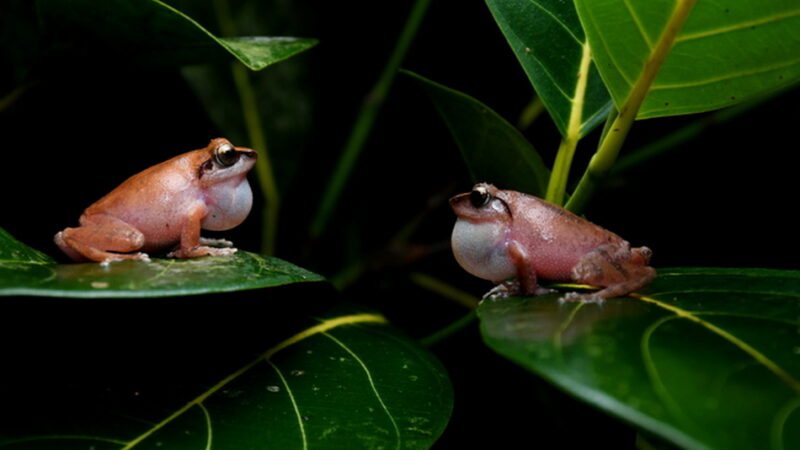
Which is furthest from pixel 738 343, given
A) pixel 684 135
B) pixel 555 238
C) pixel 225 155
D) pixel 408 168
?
pixel 408 168

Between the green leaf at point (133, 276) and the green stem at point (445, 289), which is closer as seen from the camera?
the green leaf at point (133, 276)

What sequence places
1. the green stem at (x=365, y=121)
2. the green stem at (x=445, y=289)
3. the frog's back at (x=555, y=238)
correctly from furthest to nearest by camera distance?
1. the green stem at (x=365, y=121)
2. the green stem at (x=445, y=289)
3. the frog's back at (x=555, y=238)

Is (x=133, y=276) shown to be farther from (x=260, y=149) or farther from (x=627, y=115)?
(x=260, y=149)

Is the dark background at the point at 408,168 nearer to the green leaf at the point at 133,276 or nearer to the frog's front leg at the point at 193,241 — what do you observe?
the frog's front leg at the point at 193,241

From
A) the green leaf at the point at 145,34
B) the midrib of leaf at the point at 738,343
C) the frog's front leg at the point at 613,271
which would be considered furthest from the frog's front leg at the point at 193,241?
the midrib of leaf at the point at 738,343

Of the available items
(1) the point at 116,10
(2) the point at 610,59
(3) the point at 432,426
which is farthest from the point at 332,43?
(3) the point at 432,426

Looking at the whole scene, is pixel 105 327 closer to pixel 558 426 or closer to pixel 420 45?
pixel 558 426
